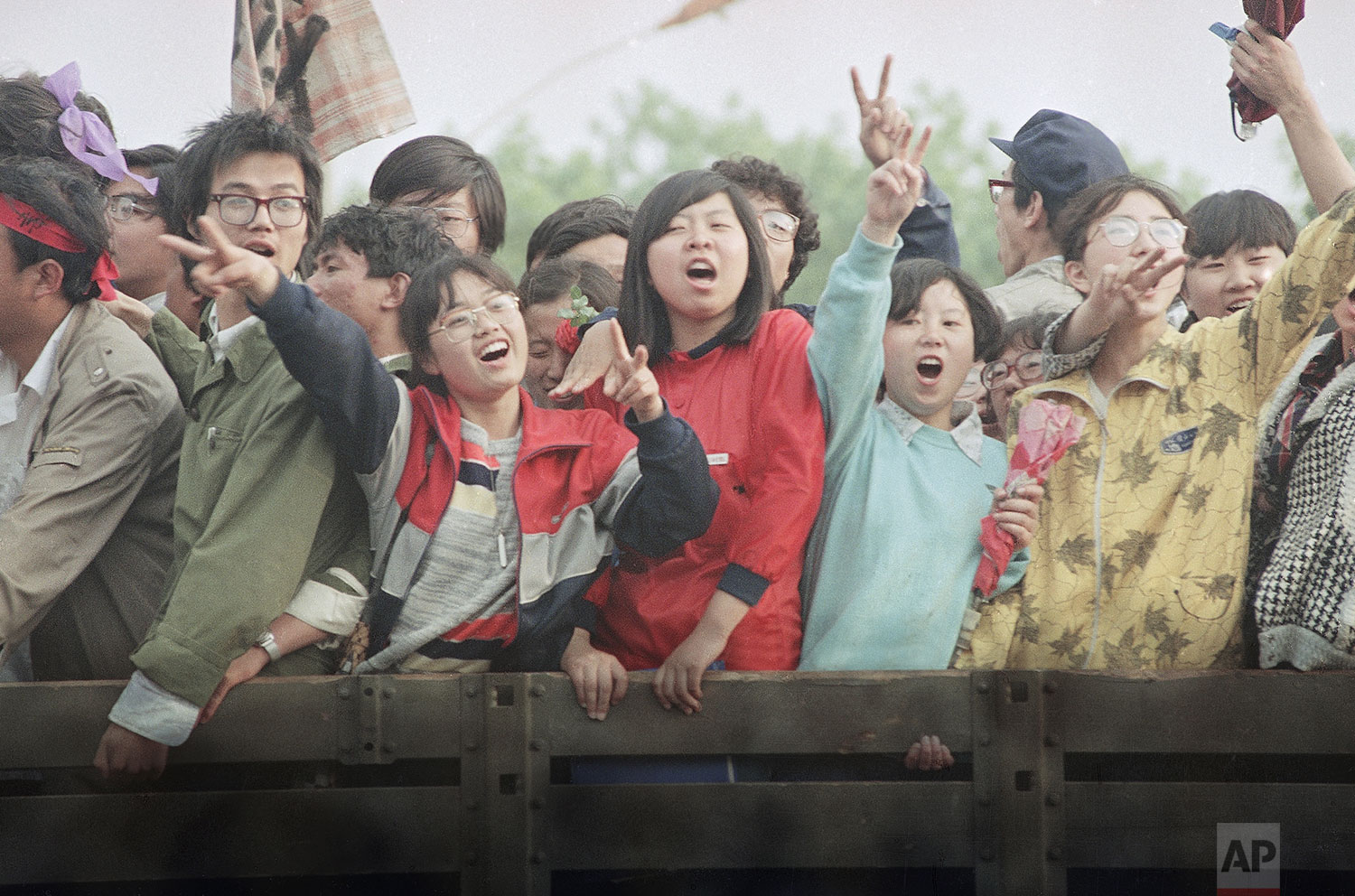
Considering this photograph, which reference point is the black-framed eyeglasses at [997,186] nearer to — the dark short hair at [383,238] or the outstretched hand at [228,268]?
the dark short hair at [383,238]

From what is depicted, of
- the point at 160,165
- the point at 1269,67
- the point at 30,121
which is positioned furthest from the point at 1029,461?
the point at 30,121

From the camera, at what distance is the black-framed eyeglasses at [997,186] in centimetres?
A: 383

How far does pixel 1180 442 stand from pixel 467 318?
1.56 metres

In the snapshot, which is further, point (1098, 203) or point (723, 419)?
point (1098, 203)

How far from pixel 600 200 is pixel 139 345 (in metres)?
1.39

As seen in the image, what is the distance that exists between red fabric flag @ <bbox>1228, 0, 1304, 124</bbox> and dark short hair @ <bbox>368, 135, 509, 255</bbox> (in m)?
2.03

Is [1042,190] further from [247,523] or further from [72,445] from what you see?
[72,445]

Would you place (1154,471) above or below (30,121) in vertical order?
below

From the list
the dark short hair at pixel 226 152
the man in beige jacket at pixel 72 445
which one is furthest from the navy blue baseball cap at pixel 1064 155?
the man in beige jacket at pixel 72 445

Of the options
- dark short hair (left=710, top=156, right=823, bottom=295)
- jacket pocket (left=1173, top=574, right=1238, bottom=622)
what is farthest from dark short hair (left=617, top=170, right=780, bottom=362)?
jacket pocket (left=1173, top=574, right=1238, bottom=622)

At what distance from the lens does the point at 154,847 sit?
258cm

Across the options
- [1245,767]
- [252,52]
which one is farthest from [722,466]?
[252,52]

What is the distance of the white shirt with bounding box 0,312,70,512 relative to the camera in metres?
2.89

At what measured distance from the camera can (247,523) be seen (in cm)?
267
